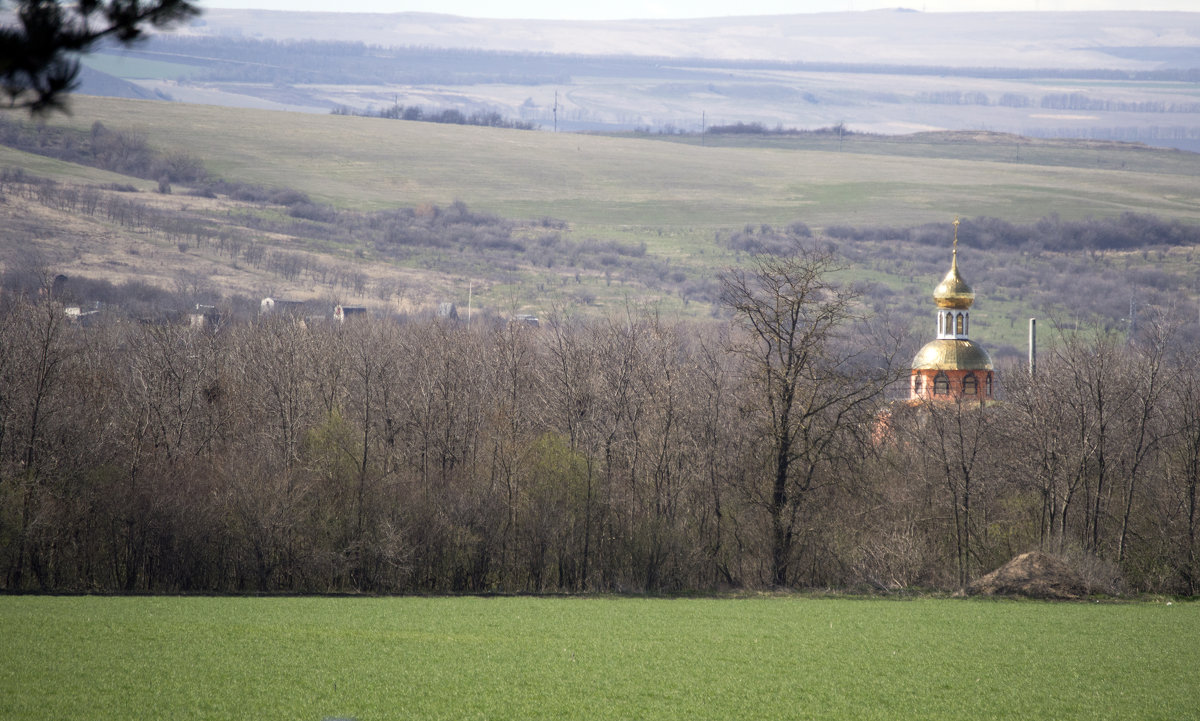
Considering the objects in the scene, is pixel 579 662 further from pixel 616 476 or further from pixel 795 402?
pixel 616 476

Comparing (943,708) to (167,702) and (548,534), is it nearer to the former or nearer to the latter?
(167,702)

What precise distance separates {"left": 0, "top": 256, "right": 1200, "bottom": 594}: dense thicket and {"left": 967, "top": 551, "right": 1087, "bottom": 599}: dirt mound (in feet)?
4.37

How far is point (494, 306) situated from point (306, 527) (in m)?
118

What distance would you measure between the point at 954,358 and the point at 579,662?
1466 inches

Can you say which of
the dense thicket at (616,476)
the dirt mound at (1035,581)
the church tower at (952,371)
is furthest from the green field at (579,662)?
the church tower at (952,371)

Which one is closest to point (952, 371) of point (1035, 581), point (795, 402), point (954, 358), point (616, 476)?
point (954, 358)

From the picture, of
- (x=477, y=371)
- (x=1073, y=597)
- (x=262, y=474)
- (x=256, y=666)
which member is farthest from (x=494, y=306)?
(x=256, y=666)

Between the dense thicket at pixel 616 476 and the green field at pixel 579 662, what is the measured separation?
19.7ft

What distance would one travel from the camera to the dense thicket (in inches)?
1422

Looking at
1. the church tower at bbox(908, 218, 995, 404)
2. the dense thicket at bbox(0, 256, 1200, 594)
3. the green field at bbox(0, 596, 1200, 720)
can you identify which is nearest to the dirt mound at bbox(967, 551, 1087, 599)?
the dense thicket at bbox(0, 256, 1200, 594)

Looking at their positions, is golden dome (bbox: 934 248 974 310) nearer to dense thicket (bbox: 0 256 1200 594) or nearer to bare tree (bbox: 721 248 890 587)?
dense thicket (bbox: 0 256 1200 594)

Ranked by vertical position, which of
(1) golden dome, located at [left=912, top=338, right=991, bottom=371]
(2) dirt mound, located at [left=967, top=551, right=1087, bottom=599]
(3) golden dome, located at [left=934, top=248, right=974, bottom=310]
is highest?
(3) golden dome, located at [left=934, top=248, right=974, bottom=310]

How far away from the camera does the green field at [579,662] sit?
18.9 m

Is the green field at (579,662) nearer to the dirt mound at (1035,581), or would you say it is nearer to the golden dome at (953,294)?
the dirt mound at (1035,581)
